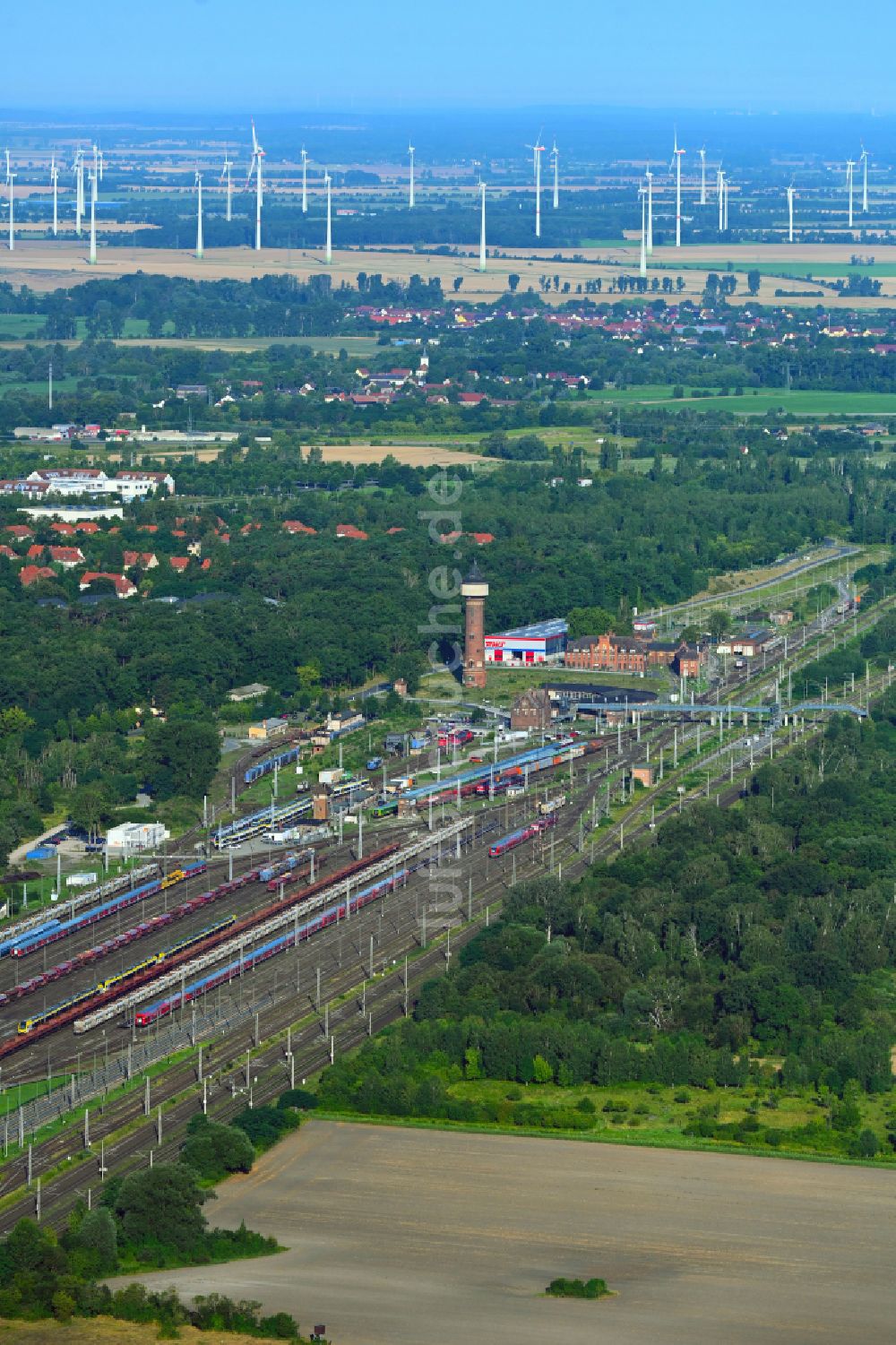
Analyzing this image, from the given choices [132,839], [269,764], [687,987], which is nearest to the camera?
[687,987]

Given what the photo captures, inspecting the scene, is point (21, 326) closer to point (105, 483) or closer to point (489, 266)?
point (489, 266)

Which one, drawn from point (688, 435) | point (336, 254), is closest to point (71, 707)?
point (688, 435)

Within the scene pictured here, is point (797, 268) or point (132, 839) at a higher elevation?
point (797, 268)

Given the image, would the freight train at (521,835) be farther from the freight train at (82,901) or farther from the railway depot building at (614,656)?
the railway depot building at (614,656)

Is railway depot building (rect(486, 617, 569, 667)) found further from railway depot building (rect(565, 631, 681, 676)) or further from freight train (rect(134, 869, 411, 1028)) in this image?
freight train (rect(134, 869, 411, 1028))

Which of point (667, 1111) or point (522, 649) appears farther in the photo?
point (522, 649)

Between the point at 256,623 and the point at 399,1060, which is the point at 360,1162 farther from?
the point at 256,623

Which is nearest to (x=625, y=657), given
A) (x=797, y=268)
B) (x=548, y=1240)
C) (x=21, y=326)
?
(x=548, y=1240)
